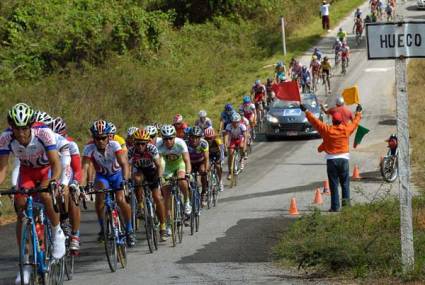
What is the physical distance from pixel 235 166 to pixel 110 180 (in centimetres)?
1043

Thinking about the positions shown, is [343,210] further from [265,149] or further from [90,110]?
[90,110]

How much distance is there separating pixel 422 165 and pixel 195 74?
24.9m

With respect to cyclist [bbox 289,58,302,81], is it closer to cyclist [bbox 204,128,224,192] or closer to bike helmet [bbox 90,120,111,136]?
cyclist [bbox 204,128,224,192]

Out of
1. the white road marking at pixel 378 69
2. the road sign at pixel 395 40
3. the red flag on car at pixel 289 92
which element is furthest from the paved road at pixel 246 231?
the white road marking at pixel 378 69

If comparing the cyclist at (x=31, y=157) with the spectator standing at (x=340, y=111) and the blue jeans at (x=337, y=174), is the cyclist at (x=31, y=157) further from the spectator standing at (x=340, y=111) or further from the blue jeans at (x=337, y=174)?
the spectator standing at (x=340, y=111)

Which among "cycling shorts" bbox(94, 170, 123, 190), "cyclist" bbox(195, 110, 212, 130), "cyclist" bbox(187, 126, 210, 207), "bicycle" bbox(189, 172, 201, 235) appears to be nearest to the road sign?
"cycling shorts" bbox(94, 170, 123, 190)

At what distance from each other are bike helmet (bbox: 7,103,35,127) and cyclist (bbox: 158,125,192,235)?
556 cm

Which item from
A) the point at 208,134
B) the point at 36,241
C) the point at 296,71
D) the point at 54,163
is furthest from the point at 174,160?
the point at 296,71

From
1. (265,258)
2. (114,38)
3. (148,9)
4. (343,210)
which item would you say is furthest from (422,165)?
(148,9)

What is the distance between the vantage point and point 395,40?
10.6 meters

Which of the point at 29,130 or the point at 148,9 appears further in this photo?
the point at 148,9

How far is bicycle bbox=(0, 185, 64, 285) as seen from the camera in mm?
9766

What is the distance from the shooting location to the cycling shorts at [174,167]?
15711mm

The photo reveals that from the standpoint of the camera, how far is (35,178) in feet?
34.9
